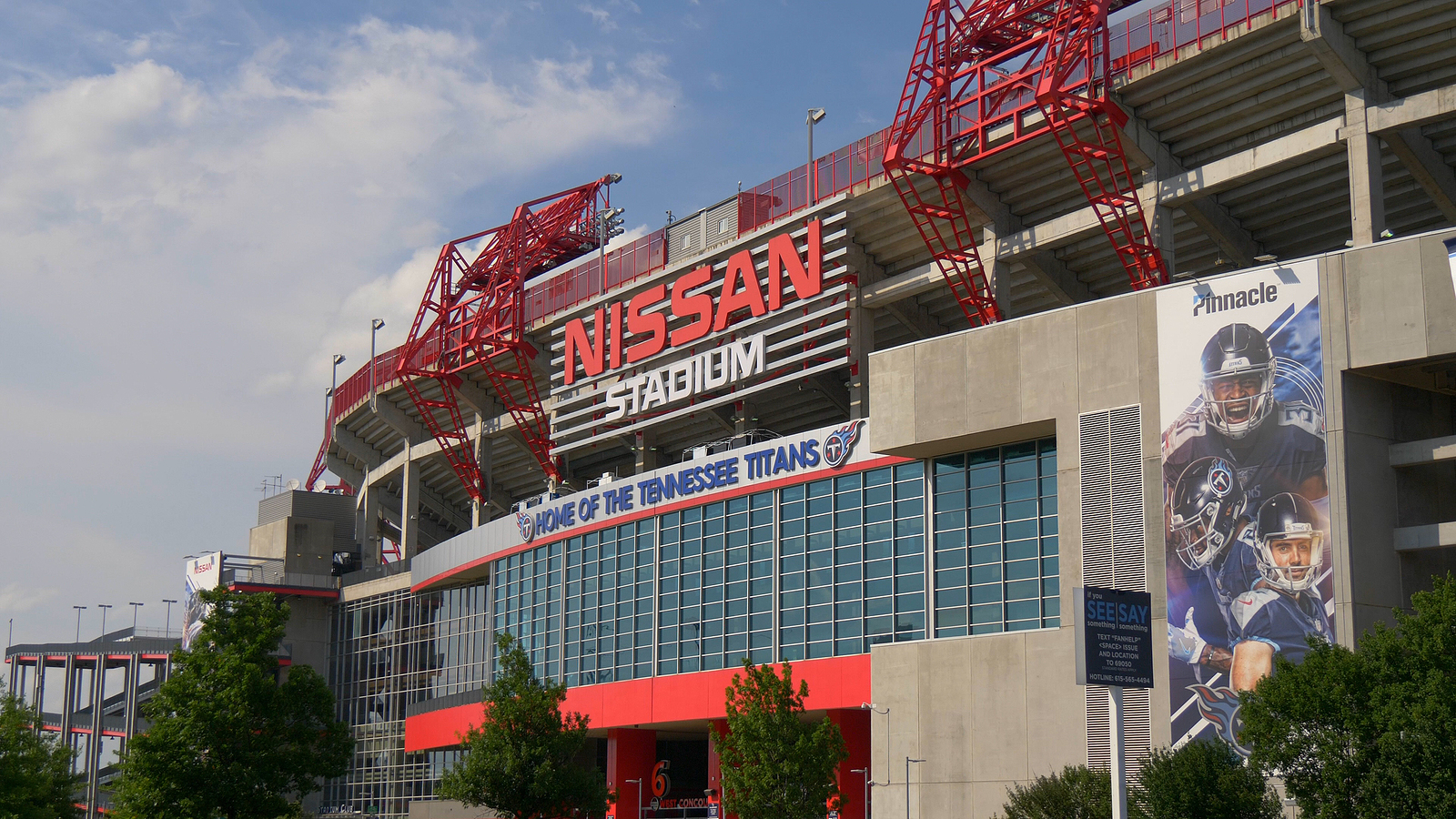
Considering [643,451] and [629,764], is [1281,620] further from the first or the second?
[643,451]

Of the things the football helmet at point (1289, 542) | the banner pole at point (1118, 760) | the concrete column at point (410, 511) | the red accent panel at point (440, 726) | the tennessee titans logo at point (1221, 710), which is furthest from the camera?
the concrete column at point (410, 511)

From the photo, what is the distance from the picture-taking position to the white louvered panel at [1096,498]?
137ft

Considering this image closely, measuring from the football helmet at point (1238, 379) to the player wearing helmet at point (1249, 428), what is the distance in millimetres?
24

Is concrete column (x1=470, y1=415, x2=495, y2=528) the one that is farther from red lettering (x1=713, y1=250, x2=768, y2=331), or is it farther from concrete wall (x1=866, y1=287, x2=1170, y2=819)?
concrete wall (x1=866, y1=287, x2=1170, y2=819)

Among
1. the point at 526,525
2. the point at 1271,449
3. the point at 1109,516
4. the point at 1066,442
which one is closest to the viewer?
the point at 1271,449

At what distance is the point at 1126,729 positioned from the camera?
132ft

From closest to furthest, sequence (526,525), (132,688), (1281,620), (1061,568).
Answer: (1281,620)
(1061,568)
(526,525)
(132,688)

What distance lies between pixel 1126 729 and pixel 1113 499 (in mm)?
6362

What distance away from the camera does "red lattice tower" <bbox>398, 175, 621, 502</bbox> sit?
7494 cm

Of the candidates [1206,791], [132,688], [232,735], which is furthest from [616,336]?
[132,688]

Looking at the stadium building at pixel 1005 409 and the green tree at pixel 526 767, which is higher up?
the stadium building at pixel 1005 409

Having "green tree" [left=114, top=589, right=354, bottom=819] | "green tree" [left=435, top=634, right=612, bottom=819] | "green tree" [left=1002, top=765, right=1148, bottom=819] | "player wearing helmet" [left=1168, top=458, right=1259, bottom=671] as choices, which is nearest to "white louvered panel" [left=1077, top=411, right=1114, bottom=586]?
"player wearing helmet" [left=1168, top=458, right=1259, bottom=671]

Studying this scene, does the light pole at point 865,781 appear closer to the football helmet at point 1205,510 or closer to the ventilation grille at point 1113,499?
the ventilation grille at point 1113,499

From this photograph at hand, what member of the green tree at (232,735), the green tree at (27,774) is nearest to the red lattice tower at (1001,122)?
the green tree at (232,735)
